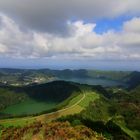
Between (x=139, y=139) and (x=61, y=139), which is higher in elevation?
(x=61, y=139)

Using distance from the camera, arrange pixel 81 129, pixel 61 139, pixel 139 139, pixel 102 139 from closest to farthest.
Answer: pixel 61 139, pixel 102 139, pixel 81 129, pixel 139 139

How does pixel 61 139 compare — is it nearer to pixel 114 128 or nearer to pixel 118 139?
pixel 118 139

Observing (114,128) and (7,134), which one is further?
(114,128)

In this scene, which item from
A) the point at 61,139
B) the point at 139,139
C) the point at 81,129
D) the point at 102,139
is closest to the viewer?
the point at 61,139

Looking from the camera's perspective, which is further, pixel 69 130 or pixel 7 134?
pixel 7 134

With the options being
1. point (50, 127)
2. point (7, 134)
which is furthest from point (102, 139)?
point (7, 134)

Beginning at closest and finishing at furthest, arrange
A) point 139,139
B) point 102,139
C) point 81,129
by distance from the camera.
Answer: point 102,139
point 81,129
point 139,139

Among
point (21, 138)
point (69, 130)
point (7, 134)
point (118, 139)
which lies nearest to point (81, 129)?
point (69, 130)

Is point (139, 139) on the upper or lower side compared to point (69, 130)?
lower

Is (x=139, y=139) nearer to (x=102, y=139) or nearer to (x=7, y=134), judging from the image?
(x=102, y=139)
